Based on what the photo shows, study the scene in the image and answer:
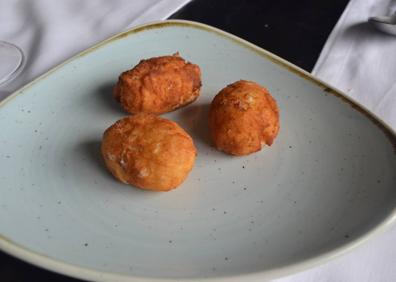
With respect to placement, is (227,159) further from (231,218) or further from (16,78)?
(16,78)

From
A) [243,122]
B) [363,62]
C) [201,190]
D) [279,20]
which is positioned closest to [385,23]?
[363,62]

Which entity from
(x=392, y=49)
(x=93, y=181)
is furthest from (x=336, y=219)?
(x=392, y=49)

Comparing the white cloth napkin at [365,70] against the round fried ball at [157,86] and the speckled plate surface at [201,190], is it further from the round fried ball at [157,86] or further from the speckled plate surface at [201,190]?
the round fried ball at [157,86]

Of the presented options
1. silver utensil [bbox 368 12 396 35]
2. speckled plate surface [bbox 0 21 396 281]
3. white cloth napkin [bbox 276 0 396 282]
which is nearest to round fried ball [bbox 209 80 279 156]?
speckled plate surface [bbox 0 21 396 281]

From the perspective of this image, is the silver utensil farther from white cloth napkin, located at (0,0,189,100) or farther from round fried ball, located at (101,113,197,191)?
round fried ball, located at (101,113,197,191)

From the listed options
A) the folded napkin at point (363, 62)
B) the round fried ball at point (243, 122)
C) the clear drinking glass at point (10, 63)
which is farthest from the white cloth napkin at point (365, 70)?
the clear drinking glass at point (10, 63)

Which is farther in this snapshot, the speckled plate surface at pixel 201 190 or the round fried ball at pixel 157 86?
the round fried ball at pixel 157 86
